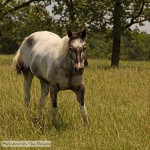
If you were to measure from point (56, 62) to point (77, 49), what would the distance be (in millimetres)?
768

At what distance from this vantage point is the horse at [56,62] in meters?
5.25

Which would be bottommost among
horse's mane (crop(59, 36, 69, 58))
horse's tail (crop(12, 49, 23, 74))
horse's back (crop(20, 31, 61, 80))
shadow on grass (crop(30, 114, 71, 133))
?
shadow on grass (crop(30, 114, 71, 133))

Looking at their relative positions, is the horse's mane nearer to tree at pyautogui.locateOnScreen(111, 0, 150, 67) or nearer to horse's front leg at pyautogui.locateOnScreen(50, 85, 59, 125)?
horse's front leg at pyautogui.locateOnScreen(50, 85, 59, 125)

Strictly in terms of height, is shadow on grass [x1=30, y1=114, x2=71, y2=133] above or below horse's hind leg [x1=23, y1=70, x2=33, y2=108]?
below

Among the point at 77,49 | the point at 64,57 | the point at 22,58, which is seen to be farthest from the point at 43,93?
the point at 77,49

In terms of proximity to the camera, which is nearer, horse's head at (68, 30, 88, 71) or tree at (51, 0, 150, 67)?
horse's head at (68, 30, 88, 71)

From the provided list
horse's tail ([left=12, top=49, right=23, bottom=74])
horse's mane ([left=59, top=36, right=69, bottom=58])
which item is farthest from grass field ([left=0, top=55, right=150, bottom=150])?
horse's mane ([left=59, top=36, right=69, bottom=58])

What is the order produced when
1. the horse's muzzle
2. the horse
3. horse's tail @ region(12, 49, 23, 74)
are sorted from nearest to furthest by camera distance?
1. the horse's muzzle
2. the horse
3. horse's tail @ region(12, 49, 23, 74)

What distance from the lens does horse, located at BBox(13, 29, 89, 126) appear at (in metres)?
5.25

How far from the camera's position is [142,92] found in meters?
8.82

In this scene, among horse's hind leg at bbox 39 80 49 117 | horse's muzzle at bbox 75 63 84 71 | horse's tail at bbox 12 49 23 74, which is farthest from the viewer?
horse's tail at bbox 12 49 23 74

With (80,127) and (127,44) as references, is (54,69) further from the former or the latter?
(127,44)

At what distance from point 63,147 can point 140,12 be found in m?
21.9

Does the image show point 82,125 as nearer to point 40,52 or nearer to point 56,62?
point 56,62
